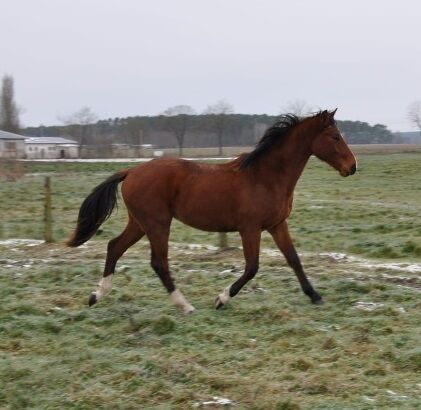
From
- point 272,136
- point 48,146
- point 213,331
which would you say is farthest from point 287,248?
point 48,146

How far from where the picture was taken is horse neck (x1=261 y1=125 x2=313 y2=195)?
21.8ft

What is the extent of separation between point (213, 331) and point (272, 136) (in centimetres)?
228

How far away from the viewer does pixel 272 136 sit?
6793mm

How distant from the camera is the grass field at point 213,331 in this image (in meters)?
4.15

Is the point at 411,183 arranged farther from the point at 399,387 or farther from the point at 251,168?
the point at 399,387

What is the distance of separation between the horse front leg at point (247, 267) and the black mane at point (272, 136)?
73 centimetres

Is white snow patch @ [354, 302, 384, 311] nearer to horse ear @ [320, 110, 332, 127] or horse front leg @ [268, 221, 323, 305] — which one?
horse front leg @ [268, 221, 323, 305]

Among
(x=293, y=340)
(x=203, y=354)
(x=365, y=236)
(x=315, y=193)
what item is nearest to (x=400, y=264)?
(x=365, y=236)

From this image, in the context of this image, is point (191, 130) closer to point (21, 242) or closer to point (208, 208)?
point (21, 242)

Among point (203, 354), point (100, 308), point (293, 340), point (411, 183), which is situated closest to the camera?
point (203, 354)

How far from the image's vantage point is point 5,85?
63406mm

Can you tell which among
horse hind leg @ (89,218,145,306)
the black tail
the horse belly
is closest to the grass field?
horse hind leg @ (89,218,145,306)

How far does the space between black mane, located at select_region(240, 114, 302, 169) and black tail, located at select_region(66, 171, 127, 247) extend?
1.35 m

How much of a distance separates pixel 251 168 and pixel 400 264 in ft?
10.4
